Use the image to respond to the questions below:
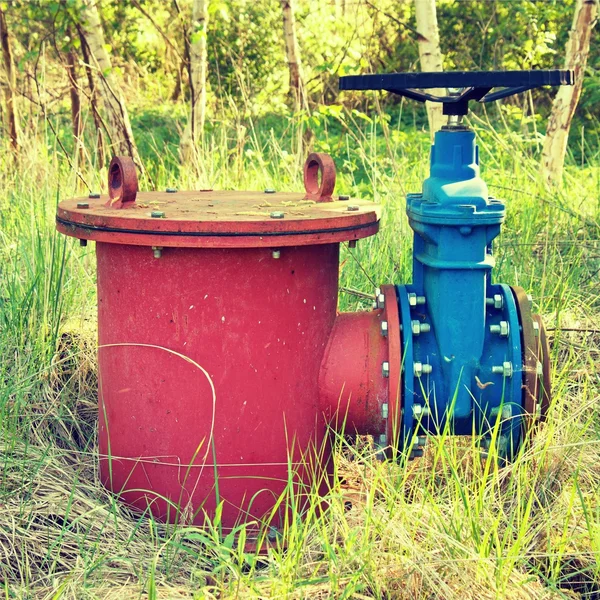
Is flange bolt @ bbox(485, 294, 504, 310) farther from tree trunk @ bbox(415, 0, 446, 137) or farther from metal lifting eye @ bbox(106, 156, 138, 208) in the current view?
tree trunk @ bbox(415, 0, 446, 137)

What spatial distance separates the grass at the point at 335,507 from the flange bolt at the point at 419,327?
11.1 inches

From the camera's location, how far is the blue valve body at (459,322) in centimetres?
181

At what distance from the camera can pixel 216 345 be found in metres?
1.83

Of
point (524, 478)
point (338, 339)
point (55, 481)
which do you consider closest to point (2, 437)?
point (55, 481)

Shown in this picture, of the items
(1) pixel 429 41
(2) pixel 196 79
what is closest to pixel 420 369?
(1) pixel 429 41

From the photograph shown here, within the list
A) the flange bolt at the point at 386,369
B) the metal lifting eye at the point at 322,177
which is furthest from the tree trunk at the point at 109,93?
the flange bolt at the point at 386,369

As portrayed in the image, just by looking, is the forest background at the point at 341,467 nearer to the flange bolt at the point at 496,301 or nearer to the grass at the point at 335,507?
the grass at the point at 335,507

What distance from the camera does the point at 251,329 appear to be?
1.84 meters

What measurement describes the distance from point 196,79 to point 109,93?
0.57 m

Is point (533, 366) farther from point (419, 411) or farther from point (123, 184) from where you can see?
point (123, 184)

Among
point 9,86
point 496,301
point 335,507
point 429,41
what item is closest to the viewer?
point 335,507

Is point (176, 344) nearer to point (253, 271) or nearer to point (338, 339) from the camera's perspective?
point (253, 271)

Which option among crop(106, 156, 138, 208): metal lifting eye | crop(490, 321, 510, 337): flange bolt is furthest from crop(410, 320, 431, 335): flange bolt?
crop(106, 156, 138, 208): metal lifting eye

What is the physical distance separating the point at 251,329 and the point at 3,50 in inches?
162
